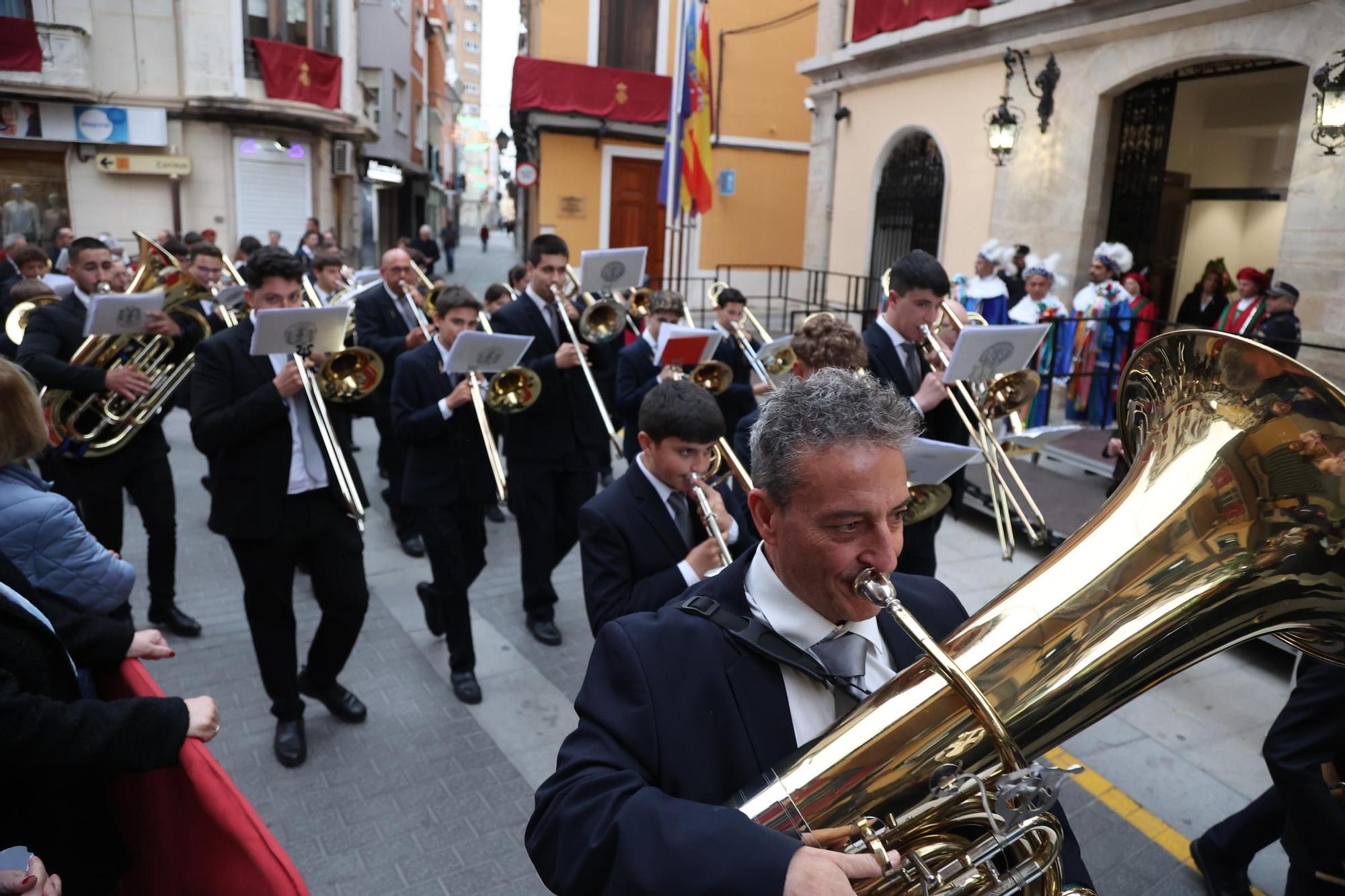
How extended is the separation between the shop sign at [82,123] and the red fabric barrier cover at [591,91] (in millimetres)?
7058

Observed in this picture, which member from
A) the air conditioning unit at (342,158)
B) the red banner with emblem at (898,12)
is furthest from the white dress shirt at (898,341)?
the air conditioning unit at (342,158)

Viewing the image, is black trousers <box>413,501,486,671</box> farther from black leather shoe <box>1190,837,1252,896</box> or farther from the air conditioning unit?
the air conditioning unit

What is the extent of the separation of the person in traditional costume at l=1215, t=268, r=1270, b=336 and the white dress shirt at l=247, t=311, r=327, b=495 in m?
8.07

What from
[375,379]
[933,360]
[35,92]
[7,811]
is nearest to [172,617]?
[375,379]

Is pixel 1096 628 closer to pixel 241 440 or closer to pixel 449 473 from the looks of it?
pixel 241 440

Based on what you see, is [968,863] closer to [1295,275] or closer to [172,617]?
[172,617]

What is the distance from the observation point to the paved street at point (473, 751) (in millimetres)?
3275

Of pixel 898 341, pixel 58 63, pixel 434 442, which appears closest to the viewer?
pixel 898 341

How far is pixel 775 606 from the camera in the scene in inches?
60.3

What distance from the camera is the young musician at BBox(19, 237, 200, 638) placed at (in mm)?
4617

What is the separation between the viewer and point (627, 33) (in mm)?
19188

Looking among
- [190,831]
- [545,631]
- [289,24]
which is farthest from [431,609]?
[289,24]

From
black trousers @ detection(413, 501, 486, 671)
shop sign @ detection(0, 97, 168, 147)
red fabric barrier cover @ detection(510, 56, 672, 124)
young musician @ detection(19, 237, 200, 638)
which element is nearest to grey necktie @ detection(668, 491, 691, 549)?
black trousers @ detection(413, 501, 486, 671)

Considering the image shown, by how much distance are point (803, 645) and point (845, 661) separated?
8 centimetres
